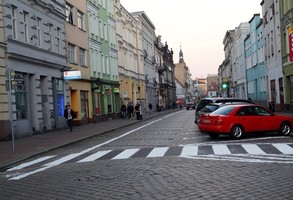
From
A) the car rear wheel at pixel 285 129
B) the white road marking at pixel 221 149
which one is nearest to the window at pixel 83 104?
the car rear wheel at pixel 285 129

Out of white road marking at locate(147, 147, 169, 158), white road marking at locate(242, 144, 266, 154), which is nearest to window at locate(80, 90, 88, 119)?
white road marking at locate(147, 147, 169, 158)

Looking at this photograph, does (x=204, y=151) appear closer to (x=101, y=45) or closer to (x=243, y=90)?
(x=101, y=45)

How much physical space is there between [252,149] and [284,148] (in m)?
1.04

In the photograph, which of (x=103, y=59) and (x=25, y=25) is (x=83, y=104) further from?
(x=25, y=25)

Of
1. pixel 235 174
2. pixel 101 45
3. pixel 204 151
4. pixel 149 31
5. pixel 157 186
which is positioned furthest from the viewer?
pixel 149 31

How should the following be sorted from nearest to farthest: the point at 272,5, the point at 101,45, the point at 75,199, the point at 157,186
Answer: the point at 75,199 < the point at 157,186 < the point at 272,5 < the point at 101,45

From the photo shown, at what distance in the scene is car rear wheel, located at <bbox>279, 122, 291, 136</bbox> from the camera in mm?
20172

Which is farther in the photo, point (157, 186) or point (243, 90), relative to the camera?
point (243, 90)

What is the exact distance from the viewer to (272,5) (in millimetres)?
42562

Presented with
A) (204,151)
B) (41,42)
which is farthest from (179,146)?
(41,42)

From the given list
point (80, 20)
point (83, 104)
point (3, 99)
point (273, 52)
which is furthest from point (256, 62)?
point (3, 99)

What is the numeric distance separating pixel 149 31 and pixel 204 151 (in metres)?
69.9

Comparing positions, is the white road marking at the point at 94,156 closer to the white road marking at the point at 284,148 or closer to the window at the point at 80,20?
the white road marking at the point at 284,148

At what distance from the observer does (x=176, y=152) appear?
15273 millimetres
